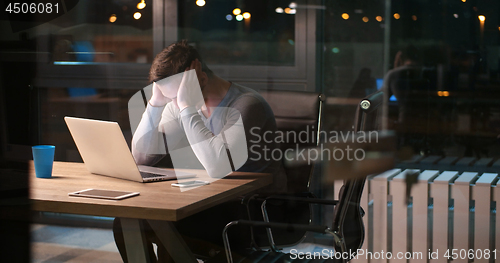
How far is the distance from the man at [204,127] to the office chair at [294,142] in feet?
0.21

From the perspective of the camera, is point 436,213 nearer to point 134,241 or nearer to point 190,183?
point 190,183

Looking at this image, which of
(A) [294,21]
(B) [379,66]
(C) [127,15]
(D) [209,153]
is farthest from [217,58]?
(D) [209,153]

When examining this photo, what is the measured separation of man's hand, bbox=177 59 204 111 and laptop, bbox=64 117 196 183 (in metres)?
0.27

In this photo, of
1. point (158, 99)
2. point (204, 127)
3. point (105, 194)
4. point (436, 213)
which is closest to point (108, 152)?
point (105, 194)

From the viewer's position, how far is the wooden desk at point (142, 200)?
117 centimetres

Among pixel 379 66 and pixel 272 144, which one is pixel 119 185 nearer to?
pixel 272 144

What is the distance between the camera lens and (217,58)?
8.39ft

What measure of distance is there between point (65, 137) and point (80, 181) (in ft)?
5.12

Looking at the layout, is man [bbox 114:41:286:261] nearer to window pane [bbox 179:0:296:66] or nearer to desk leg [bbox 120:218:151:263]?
desk leg [bbox 120:218:151:263]

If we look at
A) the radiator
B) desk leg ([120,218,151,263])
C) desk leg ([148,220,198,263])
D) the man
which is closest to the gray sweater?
the man

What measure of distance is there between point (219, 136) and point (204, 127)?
7 cm

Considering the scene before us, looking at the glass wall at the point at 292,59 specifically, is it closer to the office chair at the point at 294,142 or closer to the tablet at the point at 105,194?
the tablet at the point at 105,194

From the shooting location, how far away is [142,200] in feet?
4.02

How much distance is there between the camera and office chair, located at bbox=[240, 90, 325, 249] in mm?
1743
